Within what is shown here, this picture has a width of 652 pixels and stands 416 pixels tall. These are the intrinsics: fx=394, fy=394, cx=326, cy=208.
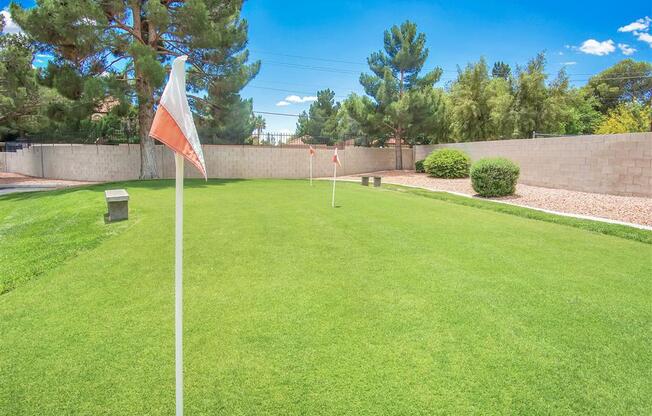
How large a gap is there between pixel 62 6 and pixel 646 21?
29.6m

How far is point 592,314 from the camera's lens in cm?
367

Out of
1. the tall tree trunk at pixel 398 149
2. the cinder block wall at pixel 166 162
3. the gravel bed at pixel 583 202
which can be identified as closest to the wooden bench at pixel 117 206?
the gravel bed at pixel 583 202

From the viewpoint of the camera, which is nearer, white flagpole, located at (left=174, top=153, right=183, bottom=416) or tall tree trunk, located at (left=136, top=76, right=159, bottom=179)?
white flagpole, located at (left=174, top=153, right=183, bottom=416)

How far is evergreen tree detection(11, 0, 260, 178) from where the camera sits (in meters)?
13.0

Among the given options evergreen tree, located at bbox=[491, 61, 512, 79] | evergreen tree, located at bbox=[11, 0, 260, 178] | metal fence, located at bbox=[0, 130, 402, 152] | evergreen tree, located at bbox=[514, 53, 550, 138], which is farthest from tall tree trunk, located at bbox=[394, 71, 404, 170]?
evergreen tree, located at bbox=[491, 61, 512, 79]

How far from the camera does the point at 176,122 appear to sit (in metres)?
1.68

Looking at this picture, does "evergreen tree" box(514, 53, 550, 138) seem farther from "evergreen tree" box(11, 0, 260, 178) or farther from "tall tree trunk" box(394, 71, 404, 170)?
"evergreen tree" box(11, 0, 260, 178)

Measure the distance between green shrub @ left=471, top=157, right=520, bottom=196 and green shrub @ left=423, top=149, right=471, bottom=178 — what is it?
554cm

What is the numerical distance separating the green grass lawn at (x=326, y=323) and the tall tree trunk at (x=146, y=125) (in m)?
10.3

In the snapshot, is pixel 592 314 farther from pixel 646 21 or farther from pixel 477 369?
pixel 646 21

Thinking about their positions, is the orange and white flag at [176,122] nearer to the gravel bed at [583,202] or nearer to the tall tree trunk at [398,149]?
the gravel bed at [583,202]

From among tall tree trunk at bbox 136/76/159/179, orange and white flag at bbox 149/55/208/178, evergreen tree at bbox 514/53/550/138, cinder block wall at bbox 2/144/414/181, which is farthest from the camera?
evergreen tree at bbox 514/53/550/138

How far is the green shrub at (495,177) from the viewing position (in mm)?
12758

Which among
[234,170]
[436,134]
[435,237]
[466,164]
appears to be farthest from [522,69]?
[435,237]
